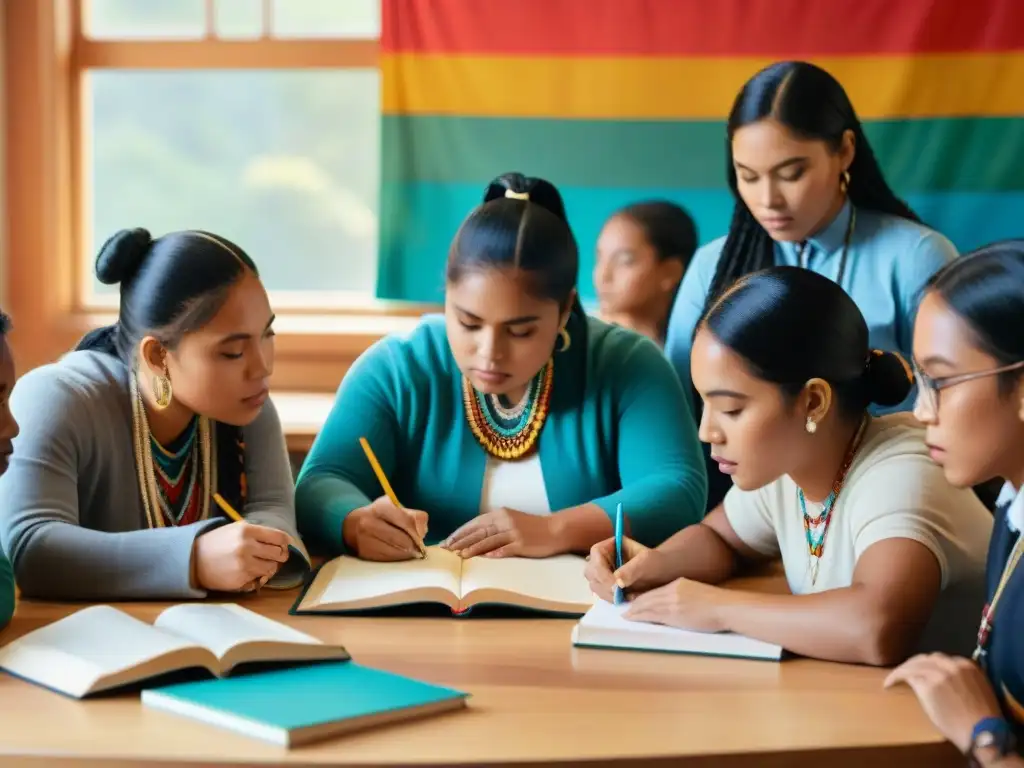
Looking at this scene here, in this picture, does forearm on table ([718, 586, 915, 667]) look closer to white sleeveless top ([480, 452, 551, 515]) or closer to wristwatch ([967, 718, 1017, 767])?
wristwatch ([967, 718, 1017, 767])

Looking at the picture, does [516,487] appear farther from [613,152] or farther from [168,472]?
[613,152]

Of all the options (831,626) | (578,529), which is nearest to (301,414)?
(578,529)

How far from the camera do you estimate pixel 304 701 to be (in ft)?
4.00

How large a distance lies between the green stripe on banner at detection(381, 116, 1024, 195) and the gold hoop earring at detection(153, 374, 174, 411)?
6.13 ft

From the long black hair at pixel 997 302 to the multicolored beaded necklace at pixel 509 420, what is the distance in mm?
798

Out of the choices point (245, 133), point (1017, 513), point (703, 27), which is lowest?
point (1017, 513)

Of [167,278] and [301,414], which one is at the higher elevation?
[167,278]

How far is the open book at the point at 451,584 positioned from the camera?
1.57 metres

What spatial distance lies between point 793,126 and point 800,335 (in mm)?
895

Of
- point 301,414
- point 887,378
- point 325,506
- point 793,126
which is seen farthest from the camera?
point 301,414

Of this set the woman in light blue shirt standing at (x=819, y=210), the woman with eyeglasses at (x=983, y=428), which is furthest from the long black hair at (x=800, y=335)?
the woman in light blue shirt standing at (x=819, y=210)

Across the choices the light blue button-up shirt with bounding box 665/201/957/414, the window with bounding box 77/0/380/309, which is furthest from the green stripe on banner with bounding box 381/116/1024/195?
the light blue button-up shirt with bounding box 665/201/957/414

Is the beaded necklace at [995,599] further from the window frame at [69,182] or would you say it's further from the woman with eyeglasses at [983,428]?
the window frame at [69,182]

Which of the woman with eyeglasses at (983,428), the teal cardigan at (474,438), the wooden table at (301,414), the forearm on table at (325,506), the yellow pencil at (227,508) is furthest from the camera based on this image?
the wooden table at (301,414)
